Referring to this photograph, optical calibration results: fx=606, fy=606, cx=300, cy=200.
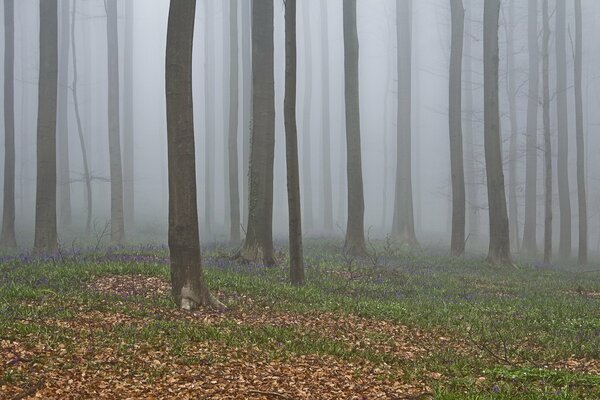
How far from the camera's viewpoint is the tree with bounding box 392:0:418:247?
1258 inches

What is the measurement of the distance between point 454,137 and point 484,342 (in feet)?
61.1

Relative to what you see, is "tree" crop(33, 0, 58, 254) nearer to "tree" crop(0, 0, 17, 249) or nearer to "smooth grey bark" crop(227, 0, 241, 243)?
"tree" crop(0, 0, 17, 249)

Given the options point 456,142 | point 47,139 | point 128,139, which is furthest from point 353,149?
point 128,139

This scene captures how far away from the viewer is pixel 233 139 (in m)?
29.5

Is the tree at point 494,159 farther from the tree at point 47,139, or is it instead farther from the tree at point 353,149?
the tree at point 47,139

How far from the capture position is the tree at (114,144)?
90.1 feet

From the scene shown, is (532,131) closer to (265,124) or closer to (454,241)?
(454,241)

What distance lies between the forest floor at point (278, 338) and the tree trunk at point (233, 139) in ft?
29.9

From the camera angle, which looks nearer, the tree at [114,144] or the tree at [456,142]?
the tree at [456,142]

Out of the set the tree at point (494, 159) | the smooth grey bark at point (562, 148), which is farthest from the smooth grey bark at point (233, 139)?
the smooth grey bark at point (562, 148)

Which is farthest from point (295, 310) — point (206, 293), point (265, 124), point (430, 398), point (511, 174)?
point (511, 174)

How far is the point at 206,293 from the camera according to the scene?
1118cm

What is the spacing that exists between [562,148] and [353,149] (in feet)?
53.2

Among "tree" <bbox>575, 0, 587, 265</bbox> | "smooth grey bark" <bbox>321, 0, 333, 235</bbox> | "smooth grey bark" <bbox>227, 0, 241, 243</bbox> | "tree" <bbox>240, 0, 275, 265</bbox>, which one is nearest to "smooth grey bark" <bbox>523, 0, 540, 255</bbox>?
"tree" <bbox>575, 0, 587, 265</bbox>
